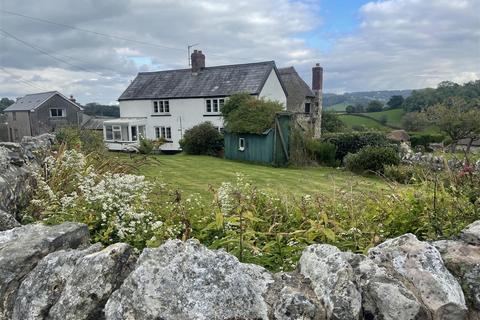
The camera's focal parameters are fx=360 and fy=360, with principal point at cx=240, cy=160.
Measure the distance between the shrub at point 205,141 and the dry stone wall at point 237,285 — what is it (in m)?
21.9

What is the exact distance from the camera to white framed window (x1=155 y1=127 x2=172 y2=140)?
1403 inches

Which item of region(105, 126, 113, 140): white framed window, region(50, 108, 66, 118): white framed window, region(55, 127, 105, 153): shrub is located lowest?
region(105, 126, 113, 140): white framed window

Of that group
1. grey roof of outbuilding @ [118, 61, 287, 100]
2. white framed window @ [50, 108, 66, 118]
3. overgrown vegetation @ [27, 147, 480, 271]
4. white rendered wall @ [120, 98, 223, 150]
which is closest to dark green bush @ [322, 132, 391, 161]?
grey roof of outbuilding @ [118, 61, 287, 100]

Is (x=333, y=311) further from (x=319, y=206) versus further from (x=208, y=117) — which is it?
(x=208, y=117)

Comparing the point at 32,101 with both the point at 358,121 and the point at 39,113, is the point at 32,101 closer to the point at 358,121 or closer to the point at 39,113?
the point at 39,113

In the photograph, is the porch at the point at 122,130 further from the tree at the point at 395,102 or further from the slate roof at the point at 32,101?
the tree at the point at 395,102

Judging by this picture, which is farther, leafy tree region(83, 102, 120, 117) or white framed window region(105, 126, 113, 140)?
leafy tree region(83, 102, 120, 117)

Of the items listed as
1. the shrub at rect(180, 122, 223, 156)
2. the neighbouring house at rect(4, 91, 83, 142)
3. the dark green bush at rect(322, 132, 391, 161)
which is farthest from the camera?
the neighbouring house at rect(4, 91, 83, 142)

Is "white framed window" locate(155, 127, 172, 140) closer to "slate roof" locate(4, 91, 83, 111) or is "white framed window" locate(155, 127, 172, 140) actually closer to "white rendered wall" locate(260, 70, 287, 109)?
"white rendered wall" locate(260, 70, 287, 109)

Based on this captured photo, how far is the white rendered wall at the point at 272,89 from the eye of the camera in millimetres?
31270

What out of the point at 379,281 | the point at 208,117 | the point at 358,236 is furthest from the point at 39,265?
the point at 208,117

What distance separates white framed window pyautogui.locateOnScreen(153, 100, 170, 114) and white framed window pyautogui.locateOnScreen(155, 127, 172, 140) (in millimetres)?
1698

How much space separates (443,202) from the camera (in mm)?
3875

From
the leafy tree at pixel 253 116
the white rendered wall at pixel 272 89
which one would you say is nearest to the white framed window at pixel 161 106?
the white rendered wall at pixel 272 89
